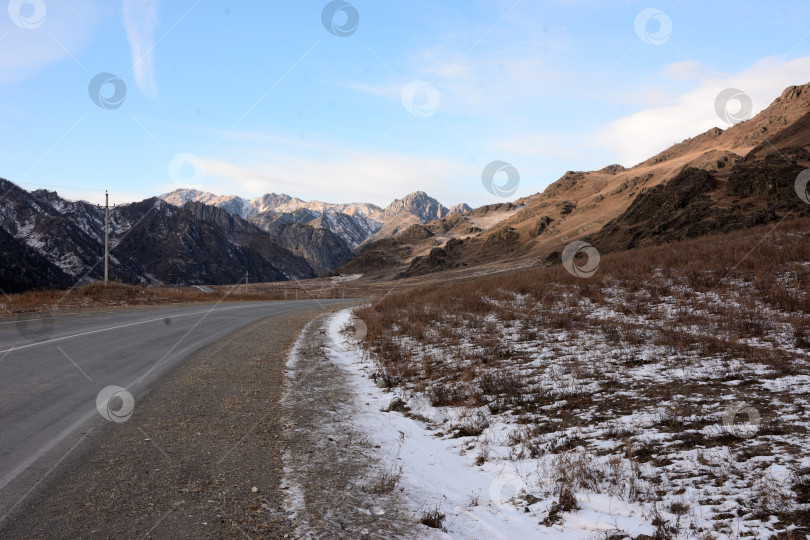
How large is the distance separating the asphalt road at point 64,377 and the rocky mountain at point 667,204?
32.4 metres

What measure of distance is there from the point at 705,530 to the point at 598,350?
21.2 feet

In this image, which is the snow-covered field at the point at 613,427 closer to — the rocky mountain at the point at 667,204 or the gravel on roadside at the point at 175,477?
the gravel on roadside at the point at 175,477

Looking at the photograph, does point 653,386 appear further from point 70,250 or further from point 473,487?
point 70,250

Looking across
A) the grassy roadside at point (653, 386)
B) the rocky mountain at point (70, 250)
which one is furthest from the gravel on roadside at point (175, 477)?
the rocky mountain at point (70, 250)

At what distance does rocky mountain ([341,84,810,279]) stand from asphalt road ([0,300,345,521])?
106ft

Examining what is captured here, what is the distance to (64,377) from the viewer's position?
26.9ft

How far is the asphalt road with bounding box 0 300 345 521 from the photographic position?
487cm

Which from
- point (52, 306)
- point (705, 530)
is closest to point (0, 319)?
point (52, 306)

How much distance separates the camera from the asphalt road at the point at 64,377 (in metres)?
4.87

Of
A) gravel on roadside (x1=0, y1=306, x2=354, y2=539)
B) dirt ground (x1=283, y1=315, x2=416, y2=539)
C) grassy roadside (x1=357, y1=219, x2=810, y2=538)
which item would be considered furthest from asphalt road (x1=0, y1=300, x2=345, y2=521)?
grassy roadside (x1=357, y1=219, x2=810, y2=538)

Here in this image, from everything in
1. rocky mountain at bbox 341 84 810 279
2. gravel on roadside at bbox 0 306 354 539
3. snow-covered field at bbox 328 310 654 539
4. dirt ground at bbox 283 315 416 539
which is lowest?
snow-covered field at bbox 328 310 654 539

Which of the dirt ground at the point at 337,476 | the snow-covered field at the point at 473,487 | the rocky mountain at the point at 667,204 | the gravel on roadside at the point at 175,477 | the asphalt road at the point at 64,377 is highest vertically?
the rocky mountain at the point at 667,204

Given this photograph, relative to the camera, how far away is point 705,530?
11.6 feet

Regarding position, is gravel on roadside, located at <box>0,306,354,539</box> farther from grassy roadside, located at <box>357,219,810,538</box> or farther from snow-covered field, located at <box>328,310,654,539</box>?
grassy roadside, located at <box>357,219,810,538</box>
